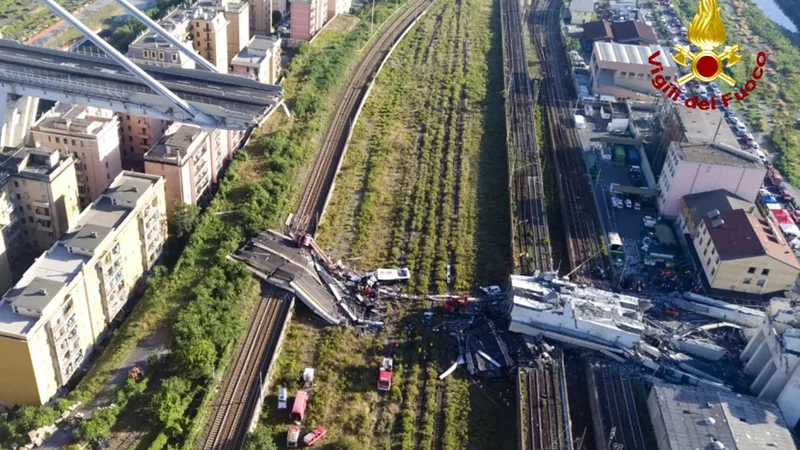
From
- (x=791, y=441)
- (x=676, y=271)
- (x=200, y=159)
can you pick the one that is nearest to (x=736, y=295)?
(x=676, y=271)

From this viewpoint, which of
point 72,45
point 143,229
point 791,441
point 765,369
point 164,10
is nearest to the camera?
point 791,441

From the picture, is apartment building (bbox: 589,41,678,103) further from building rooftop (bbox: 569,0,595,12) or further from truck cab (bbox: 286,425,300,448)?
truck cab (bbox: 286,425,300,448)

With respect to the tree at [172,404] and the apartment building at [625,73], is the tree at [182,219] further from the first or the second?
the apartment building at [625,73]

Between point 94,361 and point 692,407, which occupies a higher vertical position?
point 692,407

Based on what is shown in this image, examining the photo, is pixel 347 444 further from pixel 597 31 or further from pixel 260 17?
pixel 597 31

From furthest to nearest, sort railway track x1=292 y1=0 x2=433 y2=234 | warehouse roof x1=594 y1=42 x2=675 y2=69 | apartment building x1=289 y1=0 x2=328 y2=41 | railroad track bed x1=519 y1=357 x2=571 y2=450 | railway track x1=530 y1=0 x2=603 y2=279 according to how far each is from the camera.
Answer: apartment building x1=289 y1=0 x2=328 y2=41, warehouse roof x1=594 y1=42 x2=675 y2=69, railway track x1=292 y1=0 x2=433 y2=234, railway track x1=530 y1=0 x2=603 y2=279, railroad track bed x1=519 y1=357 x2=571 y2=450

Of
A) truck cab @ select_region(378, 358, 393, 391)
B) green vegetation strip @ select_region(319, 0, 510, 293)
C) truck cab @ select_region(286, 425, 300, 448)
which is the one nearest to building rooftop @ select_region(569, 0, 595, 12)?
green vegetation strip @ select_region(319, 0, 510, 293)

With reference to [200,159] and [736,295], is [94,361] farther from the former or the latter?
[736,295]
